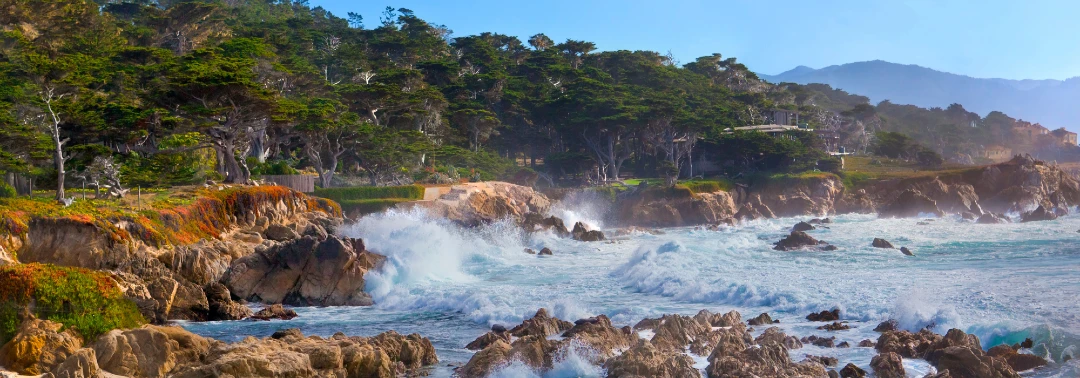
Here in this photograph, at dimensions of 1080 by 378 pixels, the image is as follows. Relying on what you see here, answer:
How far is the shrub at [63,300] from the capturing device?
15727 mm

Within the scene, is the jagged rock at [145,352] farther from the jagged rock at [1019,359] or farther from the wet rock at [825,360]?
the jagged rock at [1019,359]

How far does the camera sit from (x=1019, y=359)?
48.9ft

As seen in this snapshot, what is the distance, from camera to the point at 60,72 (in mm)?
38312

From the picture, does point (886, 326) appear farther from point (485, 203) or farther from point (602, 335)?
point (485, 203)

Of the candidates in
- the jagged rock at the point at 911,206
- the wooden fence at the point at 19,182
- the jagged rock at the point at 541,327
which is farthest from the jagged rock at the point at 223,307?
the jagged rock at the point at 911,206

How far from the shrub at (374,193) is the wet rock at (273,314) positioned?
74.8 feet

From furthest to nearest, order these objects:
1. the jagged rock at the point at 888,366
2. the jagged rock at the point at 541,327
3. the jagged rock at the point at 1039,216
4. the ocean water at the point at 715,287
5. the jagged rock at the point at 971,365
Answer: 1. the jagged rock at the point at 1039,216
2. the jagged rock at the point at 541,327
3. the ocean water at the point at 715,287
4. the jagged rock at the point at 888,366
5. the jagged rock at the point at 971,365

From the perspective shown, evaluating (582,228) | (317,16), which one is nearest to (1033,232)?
(582,228)

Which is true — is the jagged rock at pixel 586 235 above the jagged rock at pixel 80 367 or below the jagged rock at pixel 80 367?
below

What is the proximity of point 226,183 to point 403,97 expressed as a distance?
19.1 meters

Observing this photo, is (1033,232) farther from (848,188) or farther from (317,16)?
(317,16)

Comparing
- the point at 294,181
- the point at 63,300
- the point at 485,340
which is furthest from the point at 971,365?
the point at 294,181

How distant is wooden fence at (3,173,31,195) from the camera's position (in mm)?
28375

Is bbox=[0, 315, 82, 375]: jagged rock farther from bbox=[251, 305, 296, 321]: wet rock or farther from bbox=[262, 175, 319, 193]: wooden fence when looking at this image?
bbox=[262, 175, 319, 193]: wooden fence
